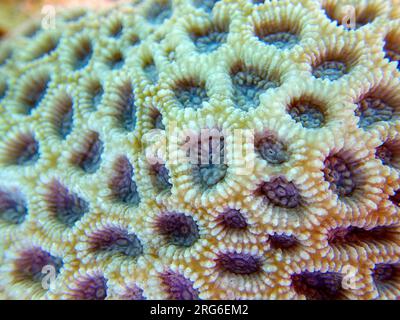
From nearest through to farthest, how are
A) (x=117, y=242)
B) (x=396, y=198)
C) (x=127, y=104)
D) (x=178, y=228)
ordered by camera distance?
(x=396, y=198), (x=178, y=228), (x=117, y=242), (x=127, y=104)

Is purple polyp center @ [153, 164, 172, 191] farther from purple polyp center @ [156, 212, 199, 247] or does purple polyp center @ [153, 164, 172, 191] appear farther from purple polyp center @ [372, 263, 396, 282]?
purple polyp center @ [372, 263, 396, 282]

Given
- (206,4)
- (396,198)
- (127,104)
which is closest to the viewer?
(396,198)

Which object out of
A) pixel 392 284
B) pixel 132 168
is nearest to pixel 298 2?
pixel 132 168

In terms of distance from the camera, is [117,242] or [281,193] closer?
[281,193]

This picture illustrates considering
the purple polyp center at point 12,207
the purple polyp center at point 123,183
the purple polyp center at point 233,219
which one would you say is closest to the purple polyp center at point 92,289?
the purple polyp center at point 123,183

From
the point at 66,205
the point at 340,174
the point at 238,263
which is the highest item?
the point at 66,205

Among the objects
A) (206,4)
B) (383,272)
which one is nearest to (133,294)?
(383,272)

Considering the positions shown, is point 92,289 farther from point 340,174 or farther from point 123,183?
point 340,174

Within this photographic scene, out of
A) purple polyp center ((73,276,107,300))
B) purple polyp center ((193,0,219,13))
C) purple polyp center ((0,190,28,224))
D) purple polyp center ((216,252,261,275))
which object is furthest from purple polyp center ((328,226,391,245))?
purple polyp center ((0,190,28,224))

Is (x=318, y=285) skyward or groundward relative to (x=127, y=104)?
groundward
